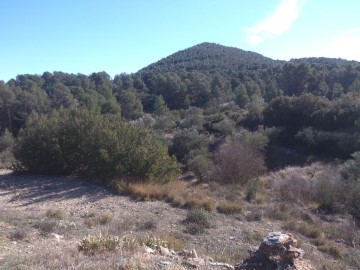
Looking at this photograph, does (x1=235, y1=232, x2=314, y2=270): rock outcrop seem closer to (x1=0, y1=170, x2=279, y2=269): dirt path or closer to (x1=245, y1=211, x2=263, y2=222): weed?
(x1=0, y1=170, x2=279, y2=269): dirt path

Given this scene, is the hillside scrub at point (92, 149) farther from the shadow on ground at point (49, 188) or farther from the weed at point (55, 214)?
the weed at point (55, 214)

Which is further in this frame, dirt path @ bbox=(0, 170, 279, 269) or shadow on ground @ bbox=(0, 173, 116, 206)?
shadow on ground @ bbox=(0, 173, 116, 206)

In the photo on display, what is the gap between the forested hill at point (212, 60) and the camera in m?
82.0

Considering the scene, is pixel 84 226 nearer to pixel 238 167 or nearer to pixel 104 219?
pixel 104 219

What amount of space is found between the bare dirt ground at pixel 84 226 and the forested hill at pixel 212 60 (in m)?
65.6

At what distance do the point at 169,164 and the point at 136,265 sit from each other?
Answer: 9.85 metres

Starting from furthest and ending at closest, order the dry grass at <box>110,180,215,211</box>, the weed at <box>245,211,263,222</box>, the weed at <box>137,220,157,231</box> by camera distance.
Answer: the dry grass at <box>110,180,215,211</box> → the weed at <box>245,211,263,222</box> → the weed at <box>137,220,157,231</box>

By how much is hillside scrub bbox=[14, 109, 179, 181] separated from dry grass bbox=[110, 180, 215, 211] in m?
0.95

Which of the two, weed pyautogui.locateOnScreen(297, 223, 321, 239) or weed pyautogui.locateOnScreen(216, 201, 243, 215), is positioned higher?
weed pyautogui.locateOnScreen(216, 201, 243, 215)

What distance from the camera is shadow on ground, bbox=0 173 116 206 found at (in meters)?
12.2

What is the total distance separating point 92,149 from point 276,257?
10.00 meters

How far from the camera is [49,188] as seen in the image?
531 inches

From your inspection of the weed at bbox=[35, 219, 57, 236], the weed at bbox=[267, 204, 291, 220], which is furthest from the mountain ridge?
the weed at bbox=[35, 219, 57, 236]

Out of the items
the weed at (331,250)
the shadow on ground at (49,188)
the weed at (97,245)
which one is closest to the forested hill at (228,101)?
the shadow on ground at (49,188)
